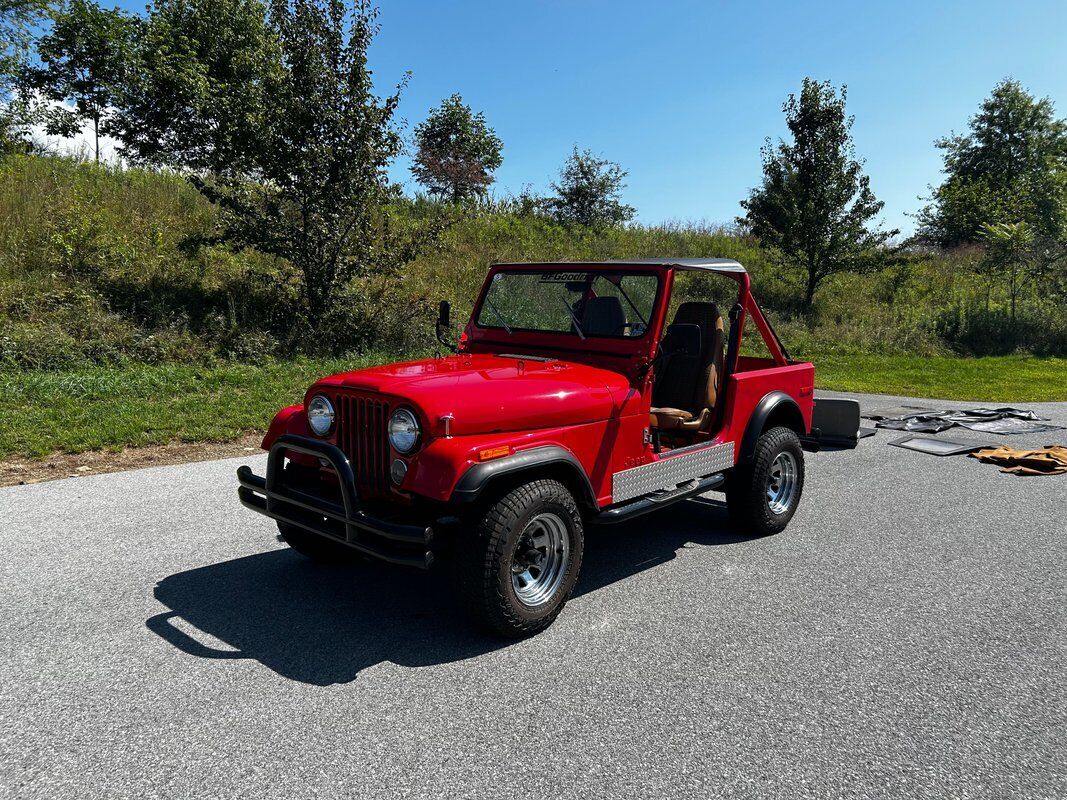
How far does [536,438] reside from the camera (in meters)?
3.63

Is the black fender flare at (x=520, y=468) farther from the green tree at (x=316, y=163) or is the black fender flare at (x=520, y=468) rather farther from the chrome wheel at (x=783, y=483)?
the green tree at (x=316, y=163)

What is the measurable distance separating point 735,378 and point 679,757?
286cm

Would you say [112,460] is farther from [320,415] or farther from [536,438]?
[536,438]

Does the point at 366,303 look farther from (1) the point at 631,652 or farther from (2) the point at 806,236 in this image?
(2) the point at 806,236

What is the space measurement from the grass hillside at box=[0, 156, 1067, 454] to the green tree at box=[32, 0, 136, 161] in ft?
40.5

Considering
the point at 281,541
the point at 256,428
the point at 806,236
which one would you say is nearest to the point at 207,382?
the point at 256,428

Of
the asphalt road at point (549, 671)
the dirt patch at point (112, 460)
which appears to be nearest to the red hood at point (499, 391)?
the asphalt road at point (549, 671)

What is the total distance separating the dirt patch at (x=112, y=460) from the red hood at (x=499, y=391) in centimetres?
385

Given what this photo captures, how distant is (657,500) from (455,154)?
92.0 ft

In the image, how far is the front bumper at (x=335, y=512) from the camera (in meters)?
3.22

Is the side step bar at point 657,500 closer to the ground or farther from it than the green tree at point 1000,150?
closer to the ground

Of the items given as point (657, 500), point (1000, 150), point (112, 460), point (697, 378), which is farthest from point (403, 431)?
point (1000, 150)

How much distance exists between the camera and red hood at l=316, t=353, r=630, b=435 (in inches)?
136

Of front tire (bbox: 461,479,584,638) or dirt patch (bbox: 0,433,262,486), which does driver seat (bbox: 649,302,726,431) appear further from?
dirt patch (bbox: 0,433,262,486)
